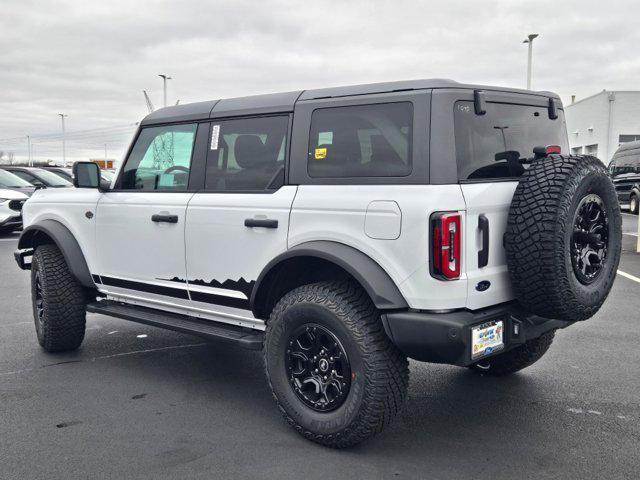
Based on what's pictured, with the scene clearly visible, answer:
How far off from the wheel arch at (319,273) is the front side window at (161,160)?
1.03 meters

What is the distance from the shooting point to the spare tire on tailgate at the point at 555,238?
3.15 metres

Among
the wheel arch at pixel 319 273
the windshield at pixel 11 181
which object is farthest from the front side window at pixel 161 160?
the windshield at pixel 11 181

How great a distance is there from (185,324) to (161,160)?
118cm

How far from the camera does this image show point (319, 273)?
Result: 12.5 ft

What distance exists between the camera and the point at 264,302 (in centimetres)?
388

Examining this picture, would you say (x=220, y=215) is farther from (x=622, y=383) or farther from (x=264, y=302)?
(x=622, y=383)

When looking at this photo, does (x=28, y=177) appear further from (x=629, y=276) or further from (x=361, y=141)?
(x=361, y=141)

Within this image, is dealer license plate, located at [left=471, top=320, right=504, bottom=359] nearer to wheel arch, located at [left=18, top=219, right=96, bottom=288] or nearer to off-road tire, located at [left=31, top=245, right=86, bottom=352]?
wheel arch, located at [left=18, top=219, right=96, bottom=288]

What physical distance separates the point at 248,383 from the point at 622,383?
256 cm

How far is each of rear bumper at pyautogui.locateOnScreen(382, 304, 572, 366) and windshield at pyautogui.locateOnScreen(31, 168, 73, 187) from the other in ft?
47.1

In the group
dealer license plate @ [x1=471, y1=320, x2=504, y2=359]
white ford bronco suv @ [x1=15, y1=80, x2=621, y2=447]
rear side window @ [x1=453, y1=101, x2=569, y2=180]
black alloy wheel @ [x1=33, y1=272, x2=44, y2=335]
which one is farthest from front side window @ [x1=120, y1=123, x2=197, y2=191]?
dealer license plate @ [x1=471, y1=320, x2=504, y2=359]

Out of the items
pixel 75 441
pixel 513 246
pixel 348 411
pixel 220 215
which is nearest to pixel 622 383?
pixel 513 246

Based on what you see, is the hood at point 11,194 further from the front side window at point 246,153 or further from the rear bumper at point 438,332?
the rear bumper at point 438,332

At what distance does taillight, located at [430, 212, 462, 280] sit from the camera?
3.07 m
